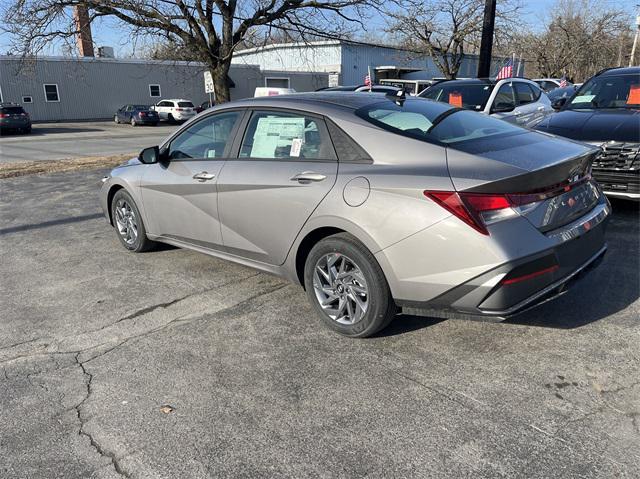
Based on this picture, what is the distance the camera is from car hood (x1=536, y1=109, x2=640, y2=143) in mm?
5648

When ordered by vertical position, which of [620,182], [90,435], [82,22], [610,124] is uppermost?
[82,22]

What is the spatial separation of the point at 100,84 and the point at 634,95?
39.2m

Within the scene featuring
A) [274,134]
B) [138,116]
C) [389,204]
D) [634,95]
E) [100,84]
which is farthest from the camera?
[100,84]

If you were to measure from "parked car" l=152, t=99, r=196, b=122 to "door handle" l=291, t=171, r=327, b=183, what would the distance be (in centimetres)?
3501

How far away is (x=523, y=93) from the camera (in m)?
10.3

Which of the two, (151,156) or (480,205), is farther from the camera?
(151,156)

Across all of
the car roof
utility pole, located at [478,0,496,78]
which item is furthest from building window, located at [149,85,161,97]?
the car roof

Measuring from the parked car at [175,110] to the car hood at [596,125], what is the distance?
3310 centimetres

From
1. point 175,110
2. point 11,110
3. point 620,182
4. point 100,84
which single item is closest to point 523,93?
point 620,182

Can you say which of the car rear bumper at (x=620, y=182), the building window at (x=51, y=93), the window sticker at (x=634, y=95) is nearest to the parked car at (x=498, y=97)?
the window sticker at (x=634, y=95)

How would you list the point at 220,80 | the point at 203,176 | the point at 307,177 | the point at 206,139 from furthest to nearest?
the point at 220,80 < the point at 206,139 < the point at 203,176 < the point at 307,177

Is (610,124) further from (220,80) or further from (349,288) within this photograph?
(220,80)

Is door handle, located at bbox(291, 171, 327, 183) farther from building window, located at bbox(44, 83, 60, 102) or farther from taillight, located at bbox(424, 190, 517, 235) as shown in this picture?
building window, located at bbox(44, 83, 60, 102)

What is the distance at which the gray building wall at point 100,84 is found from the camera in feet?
116
